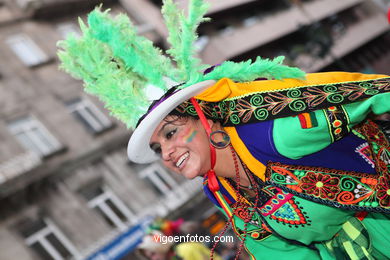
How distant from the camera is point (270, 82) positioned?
2.16m

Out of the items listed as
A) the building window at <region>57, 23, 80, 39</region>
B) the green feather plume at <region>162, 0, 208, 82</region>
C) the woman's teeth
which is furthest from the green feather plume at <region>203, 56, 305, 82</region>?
the building window at <region>57, 23, 80, 39</region>

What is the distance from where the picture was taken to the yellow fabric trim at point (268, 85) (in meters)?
2.08

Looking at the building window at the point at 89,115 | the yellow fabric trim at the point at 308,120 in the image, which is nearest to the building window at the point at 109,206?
the building window at the point at 89,115

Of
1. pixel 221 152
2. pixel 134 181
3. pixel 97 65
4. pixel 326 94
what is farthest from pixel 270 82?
pixel 134 181

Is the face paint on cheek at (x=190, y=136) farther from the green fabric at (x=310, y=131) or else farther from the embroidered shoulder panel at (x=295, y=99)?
the green fabric at (x=310, y=131)

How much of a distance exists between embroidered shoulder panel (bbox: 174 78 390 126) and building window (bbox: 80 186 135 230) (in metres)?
9.08

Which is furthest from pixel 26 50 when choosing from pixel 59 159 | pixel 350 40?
pixel 350 40

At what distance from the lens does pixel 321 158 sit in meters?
2.05

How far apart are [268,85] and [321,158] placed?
1.79 feet

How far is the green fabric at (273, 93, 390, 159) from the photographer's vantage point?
188cm

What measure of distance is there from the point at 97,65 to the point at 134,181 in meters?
9.51

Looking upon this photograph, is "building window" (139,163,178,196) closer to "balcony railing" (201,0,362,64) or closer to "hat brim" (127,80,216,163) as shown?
"balcony railing" (201,0,362,64)

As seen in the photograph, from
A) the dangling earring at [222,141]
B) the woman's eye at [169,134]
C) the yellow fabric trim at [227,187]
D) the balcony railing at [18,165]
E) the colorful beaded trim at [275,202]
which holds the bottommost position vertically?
the colorful beaded trim at [275,202]

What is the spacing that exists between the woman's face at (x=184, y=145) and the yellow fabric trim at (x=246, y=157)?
178mm
